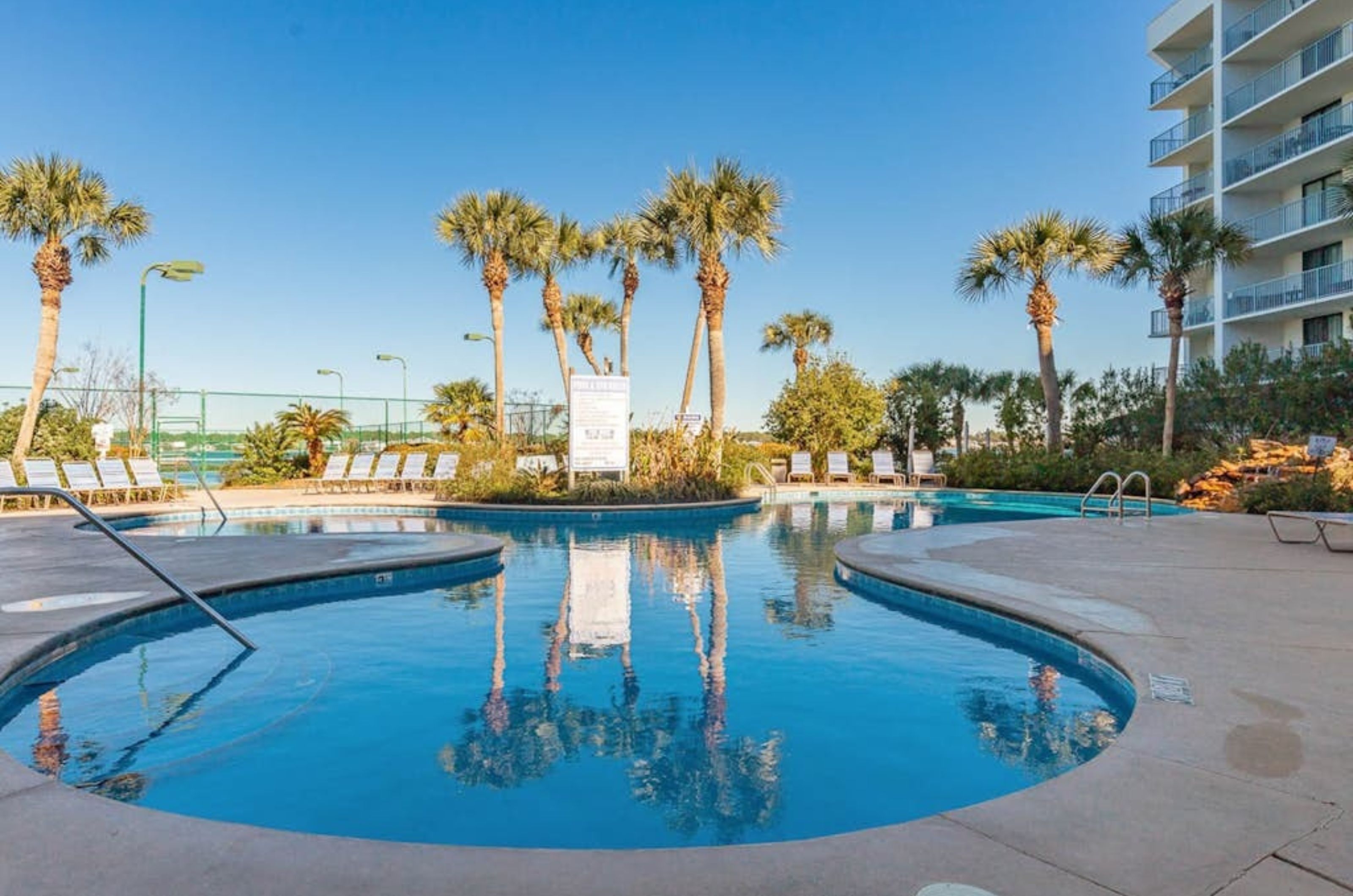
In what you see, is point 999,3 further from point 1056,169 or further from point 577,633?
point 577,633

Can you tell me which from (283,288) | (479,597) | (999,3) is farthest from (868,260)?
(479,597)

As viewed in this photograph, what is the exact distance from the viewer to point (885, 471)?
71.4 feet

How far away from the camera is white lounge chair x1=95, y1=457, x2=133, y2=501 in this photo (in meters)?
14.9

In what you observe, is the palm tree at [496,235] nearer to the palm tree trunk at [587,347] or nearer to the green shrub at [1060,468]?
the palm tree trunk at [587,347]

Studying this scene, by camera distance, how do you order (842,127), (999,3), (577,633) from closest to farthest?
1. (577,633)
2. (999,3)
3. (842,127)

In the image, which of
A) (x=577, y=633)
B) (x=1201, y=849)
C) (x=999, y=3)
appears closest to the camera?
(x=1201, y=849)

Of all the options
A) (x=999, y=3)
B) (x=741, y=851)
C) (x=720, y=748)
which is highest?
(x=999, y=3)

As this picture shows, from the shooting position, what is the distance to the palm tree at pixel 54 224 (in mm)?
15570

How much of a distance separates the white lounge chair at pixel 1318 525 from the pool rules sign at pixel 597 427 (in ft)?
32.5

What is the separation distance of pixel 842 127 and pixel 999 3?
13.9 feet

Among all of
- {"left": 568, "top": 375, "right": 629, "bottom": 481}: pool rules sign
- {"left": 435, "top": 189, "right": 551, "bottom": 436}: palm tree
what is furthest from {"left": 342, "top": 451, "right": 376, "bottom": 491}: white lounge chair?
{"left": 568, "top": 375, "right": 629, "bottom": 481}: pool rules sign

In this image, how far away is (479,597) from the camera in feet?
22.3

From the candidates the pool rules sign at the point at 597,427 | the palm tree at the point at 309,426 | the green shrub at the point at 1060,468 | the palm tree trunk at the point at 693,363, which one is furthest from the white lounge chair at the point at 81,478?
the green shrub at the point at 1060,468

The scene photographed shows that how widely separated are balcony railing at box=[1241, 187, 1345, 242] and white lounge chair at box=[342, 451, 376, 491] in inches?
1005
